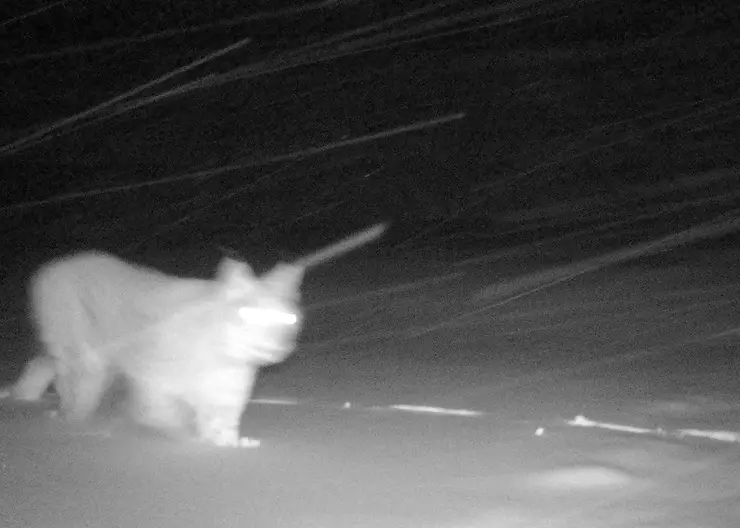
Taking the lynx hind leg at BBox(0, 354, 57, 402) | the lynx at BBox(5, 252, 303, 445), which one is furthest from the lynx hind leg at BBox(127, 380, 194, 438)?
the lynx hind leg at BBox(0, 354, 57, 402)

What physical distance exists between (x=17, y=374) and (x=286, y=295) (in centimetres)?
343

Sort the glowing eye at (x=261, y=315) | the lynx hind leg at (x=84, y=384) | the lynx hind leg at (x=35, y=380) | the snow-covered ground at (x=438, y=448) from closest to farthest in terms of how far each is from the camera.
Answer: the snow-covered ground at (x=438, y=448)
the glowing eye at (x=261, y=315)
the lynx hind leg at (x=84, y=384)
the lynx hind leg at (x=35, y=380)

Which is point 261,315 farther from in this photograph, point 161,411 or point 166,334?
point 161,411

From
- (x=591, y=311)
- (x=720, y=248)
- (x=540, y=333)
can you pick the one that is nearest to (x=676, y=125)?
(x=720, y=248)

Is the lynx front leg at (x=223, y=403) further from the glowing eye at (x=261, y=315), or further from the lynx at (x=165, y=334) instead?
the glowing eye at (x=261, y=315)

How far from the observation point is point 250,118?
21.3m

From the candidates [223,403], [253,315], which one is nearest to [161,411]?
[223,403]

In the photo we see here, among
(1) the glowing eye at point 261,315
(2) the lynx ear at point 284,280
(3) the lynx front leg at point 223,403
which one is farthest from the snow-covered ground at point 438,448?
(2) the lynx ear at point 284,280

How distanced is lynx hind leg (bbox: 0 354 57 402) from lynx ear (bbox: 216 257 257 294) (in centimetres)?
159

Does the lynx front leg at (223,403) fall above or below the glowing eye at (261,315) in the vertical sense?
below

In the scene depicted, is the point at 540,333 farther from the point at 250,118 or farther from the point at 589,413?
the point at 250,118

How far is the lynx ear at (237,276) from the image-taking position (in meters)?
4.98

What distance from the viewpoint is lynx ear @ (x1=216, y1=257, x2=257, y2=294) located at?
4977mm

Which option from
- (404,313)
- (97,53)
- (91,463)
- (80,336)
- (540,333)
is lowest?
(91,463)
